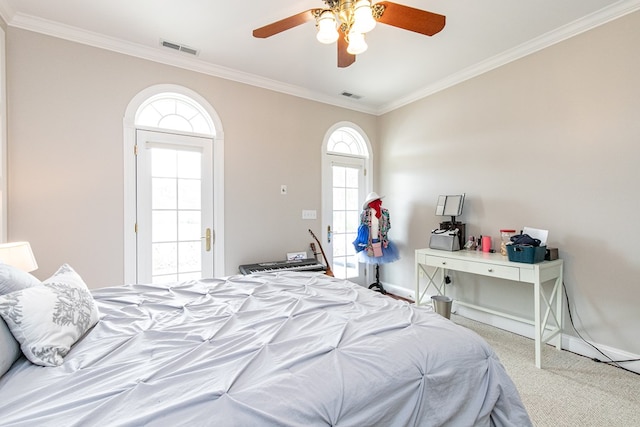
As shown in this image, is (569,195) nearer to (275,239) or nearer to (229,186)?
(275,239)

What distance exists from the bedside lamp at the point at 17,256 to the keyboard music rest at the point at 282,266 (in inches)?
64.2

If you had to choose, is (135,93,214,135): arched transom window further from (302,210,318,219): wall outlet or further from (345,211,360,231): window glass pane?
(345,211,360,231): window glass pane

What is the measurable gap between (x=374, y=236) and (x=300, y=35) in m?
2.42

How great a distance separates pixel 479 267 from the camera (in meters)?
2.61

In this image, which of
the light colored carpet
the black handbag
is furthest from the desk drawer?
the light colored carpet

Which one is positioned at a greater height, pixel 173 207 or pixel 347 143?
pixel 347 143

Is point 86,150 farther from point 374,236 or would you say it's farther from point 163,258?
point 374,236

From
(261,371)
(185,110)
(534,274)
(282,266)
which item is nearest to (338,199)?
(282,266)

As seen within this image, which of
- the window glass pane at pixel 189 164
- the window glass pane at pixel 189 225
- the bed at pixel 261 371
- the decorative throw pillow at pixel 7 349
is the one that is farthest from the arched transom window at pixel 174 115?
the decorative throw pillow at pixel 7 349

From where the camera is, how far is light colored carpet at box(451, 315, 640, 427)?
66.2 inches

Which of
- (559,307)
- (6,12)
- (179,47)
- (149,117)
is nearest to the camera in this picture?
(6,12)

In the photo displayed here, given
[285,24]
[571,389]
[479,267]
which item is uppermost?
[285,24]

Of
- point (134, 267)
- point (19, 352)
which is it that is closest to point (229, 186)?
point (134, 267)

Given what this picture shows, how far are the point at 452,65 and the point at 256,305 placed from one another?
3.12 meters
